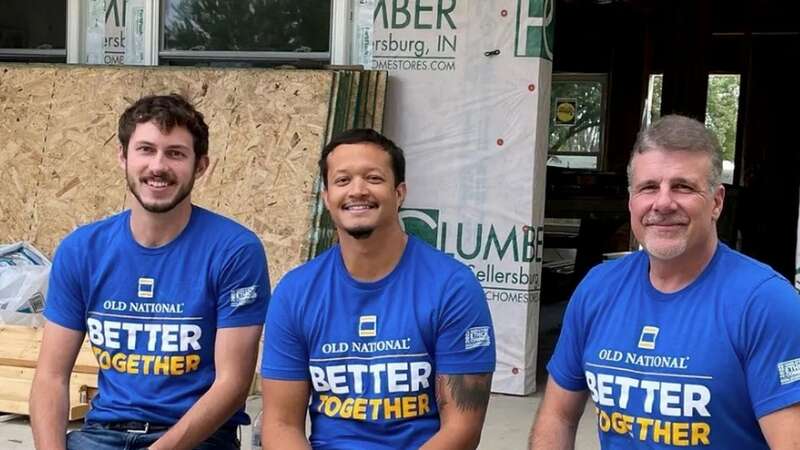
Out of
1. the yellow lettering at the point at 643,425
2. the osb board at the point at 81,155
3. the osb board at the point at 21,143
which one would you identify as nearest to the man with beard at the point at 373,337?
the yellow lettering at the point at 643,425

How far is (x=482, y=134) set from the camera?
572 centimetres

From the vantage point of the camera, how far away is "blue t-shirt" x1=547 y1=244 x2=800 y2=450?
2098mm

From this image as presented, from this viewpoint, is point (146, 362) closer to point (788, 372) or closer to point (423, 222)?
point (788, 372)

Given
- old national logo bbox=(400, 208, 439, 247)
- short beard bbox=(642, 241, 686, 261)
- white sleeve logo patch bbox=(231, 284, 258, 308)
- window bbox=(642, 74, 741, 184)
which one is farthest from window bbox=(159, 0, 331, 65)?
window bbox=(642, 74, 741, 184)

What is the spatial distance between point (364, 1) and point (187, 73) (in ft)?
4.10

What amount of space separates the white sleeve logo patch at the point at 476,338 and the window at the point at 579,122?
12.3m

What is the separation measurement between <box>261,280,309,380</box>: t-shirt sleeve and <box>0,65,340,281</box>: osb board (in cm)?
309

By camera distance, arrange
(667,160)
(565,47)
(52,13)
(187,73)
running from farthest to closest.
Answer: (565,47) → (52,13) → (187,73) → (667,160)

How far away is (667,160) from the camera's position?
2227 mm

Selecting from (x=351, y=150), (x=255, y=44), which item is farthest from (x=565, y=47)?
(x=351, y=150)

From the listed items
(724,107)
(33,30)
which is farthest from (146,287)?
(724,107)

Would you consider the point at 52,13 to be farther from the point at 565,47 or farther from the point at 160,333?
the point at 565,47

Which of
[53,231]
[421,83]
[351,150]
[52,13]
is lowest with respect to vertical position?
[53,231]

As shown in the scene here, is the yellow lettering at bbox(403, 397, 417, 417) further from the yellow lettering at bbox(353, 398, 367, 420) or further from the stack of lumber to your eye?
the stack of lumber
